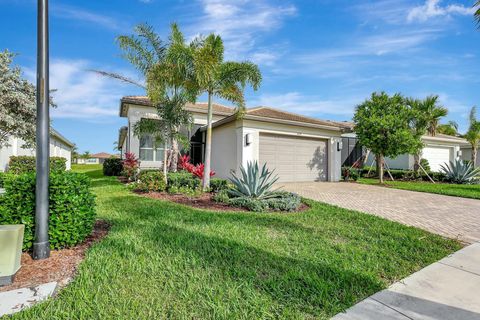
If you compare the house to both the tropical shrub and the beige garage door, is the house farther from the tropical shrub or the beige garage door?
the tropical shrub

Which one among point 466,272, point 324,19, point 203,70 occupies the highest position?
point 324,19

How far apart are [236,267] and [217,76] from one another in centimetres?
782

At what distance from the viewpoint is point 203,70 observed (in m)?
8.80

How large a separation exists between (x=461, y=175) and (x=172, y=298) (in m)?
18.8

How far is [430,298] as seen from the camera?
2.70 m

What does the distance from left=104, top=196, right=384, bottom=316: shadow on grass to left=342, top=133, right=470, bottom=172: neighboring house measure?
16.3m

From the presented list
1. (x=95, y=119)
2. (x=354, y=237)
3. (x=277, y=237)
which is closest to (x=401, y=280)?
(x=354, y=237)

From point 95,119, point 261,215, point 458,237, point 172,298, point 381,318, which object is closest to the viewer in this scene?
point 381,318

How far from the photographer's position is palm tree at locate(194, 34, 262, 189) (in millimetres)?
8914

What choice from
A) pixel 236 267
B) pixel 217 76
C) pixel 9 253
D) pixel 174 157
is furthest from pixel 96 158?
pixel 236 267

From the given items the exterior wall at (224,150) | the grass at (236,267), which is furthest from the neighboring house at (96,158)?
the grass at (236,267)

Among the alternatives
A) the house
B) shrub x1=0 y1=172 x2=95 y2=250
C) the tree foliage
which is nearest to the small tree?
the house

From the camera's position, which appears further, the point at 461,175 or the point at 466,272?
the point at 461,175

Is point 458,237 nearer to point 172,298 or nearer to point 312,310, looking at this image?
point 312,310
